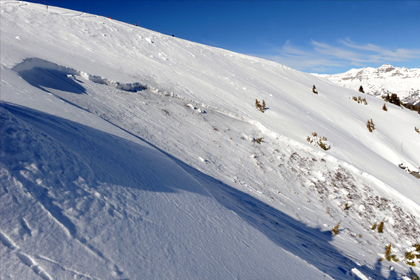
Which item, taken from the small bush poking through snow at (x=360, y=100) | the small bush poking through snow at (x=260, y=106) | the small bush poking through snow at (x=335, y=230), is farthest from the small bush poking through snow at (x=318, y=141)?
the small bush poking through snow at (x=360, y=100)

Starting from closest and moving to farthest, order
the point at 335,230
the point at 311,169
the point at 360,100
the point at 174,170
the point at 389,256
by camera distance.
Answer: the point at 174,170 → the point at 389,256 → the point at 335,230 → the point at 311,169 → the point at 360,100

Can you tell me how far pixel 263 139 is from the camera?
9.37 meters

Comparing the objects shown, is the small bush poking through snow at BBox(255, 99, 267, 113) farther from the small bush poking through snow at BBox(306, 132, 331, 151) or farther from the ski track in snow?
the small bush poking through snow at BBox(306, 132, 331, 151)

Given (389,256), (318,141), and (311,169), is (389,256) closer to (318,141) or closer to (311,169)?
(311,169)

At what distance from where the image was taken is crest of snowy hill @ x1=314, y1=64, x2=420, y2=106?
4038 inches

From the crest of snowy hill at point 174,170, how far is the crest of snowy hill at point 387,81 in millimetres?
92369

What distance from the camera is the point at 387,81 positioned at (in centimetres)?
12644

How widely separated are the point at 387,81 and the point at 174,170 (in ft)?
518

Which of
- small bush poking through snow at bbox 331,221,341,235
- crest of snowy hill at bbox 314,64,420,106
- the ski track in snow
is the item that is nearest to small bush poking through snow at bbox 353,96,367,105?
the ski track in snow

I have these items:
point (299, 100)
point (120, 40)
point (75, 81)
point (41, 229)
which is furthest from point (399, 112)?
point (41, 229)

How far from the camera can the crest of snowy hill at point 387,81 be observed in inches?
4038

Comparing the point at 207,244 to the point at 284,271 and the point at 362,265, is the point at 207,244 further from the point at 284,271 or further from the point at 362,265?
the point at 362,265

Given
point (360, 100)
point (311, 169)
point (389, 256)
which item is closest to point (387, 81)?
point (360, 100)

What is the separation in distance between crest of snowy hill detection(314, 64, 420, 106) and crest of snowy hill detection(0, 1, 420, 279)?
3637 inches
